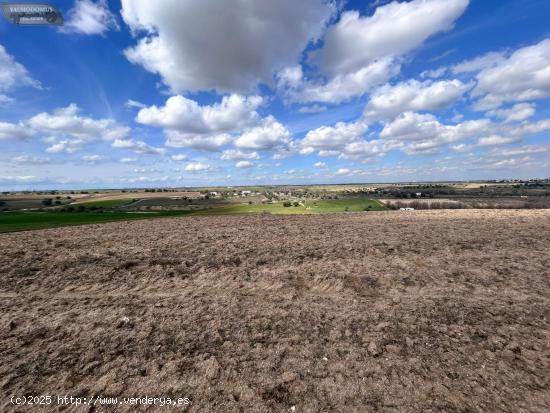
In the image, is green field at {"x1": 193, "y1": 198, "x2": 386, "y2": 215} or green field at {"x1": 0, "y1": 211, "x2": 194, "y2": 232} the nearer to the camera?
green field at {"x1": 0, "y1": 211, "x2": 194, "y2": 232}

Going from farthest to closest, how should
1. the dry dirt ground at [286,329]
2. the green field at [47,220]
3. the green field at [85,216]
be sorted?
the green field at [85,216] → the green field at [47,220] → the dry dirt ground at [286,329]

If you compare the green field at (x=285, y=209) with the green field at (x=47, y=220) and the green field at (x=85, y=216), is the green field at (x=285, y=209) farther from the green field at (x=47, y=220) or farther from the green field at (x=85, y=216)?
the green field at (x=47, y=220)

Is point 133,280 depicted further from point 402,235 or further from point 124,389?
point 402,235

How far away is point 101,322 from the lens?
6.77m

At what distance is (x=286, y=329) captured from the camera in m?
6.44

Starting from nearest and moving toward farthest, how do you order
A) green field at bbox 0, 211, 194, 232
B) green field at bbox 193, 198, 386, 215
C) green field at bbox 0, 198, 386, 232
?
green field at bbox 0, 211, 194, 232
green field at bbox 0, 198, 386, 232
green field at bbox 193, 198, 386, 215

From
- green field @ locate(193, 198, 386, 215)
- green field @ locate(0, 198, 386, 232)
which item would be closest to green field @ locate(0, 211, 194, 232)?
green field @ locate(0, 198, 386, 232)

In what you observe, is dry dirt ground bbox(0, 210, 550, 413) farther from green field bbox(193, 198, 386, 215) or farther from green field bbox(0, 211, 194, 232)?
green field bbox(193, 198, 386, 215)

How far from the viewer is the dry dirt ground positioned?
461cm

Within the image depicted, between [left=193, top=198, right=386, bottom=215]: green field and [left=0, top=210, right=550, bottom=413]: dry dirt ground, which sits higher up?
[left=0, top=210, right=550, bottom=413]: dry dirt ground

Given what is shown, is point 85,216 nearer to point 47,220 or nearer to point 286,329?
point 47,220

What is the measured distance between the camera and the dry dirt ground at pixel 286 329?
4.61m

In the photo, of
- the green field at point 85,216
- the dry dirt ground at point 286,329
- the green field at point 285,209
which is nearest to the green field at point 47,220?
the green field at point 85,216

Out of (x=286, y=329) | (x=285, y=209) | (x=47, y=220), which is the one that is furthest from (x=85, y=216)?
(x=286, y=329)
